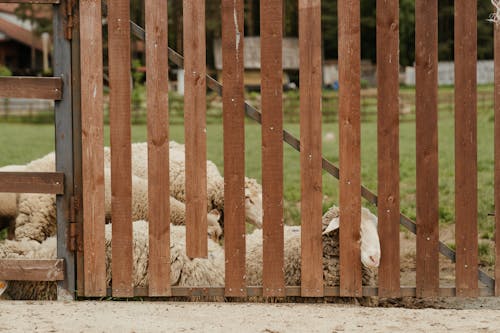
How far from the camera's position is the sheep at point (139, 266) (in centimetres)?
548

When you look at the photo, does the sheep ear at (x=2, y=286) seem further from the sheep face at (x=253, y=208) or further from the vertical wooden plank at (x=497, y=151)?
the vertical wooden plank at (x=497, y=151)

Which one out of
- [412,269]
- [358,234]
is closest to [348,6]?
[358,234]

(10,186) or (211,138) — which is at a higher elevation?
(211,138)

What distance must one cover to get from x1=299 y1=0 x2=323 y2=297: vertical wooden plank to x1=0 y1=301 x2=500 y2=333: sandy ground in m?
0.28

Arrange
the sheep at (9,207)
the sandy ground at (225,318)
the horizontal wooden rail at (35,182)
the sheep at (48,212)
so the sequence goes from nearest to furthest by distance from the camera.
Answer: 1. the sandy ground at (225,318)
2. the horizontal wooden rail at (35,182)
3. the sheep at (48,212)
4. the sheep at (9,207)

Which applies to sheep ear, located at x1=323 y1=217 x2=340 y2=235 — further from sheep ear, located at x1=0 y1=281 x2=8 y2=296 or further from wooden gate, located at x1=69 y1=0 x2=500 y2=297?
sheep ear, located at x1=0 y1=281 x2=8 y2=296

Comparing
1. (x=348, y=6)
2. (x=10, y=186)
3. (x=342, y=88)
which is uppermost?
(x=348, y=6)

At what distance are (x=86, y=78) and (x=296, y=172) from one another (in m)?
8.32

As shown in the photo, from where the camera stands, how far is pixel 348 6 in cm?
488

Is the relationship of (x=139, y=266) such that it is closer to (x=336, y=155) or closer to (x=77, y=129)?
(x=77, y=129)

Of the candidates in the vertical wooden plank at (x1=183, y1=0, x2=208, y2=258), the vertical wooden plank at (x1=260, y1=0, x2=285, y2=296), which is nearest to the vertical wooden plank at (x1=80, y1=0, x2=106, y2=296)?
the vertical wooden plank at (x1=183, y1=0, x2=208, y2=258)

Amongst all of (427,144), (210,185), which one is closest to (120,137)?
(427,144)

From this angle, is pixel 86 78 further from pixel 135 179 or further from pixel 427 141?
pixel 135 179

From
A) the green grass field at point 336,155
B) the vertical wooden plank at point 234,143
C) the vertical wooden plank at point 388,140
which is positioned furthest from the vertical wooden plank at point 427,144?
the green grass field at point 336,155
